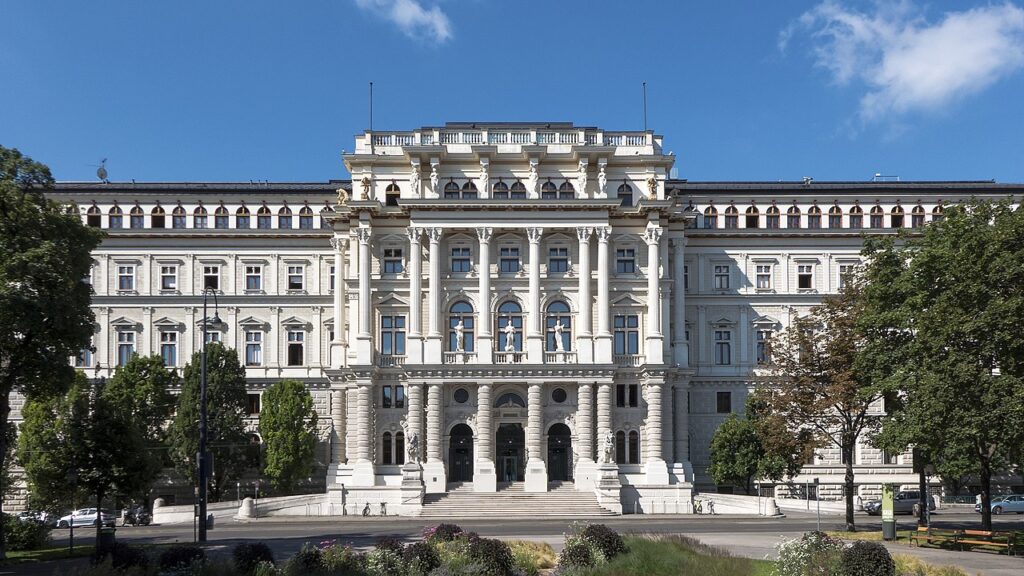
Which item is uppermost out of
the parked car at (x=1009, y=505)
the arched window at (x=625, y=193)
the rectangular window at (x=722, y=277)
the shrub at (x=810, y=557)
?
the arched window at (x=625, y=193)

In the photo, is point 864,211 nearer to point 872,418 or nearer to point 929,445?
point 872,418

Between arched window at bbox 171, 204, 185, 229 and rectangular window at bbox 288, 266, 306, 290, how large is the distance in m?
8.92

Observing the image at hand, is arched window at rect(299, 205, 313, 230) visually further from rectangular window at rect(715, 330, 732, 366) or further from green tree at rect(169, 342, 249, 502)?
rectangular window at rect(715, 330, 732, 366)

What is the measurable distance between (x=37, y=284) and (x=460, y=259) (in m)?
35.9

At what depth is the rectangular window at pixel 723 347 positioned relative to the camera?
74562 mm

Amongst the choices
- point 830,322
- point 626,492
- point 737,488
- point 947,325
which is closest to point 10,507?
point 626,492

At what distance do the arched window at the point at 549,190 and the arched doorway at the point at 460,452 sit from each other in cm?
1703

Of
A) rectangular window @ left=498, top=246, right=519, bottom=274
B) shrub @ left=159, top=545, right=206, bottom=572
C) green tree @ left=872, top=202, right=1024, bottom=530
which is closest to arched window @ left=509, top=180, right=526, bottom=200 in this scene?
rectangular window @ left=498, top=246, right=519, bottom=274

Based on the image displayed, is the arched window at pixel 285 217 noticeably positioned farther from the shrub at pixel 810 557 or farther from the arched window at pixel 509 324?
the shrub at pixel 810 557

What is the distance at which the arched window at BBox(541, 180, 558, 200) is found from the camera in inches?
2741

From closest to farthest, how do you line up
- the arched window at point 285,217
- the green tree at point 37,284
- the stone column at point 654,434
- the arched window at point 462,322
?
1. the green tree at point 37,284
2. the stone column at point 654,434
3. the arched window at point 462,322
4. the arched window at point 285,217

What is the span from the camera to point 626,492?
64.4 m

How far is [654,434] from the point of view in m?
66.6

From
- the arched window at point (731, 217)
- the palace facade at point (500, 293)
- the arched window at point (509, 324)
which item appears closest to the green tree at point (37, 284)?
the palace facade at point (500, 293)
